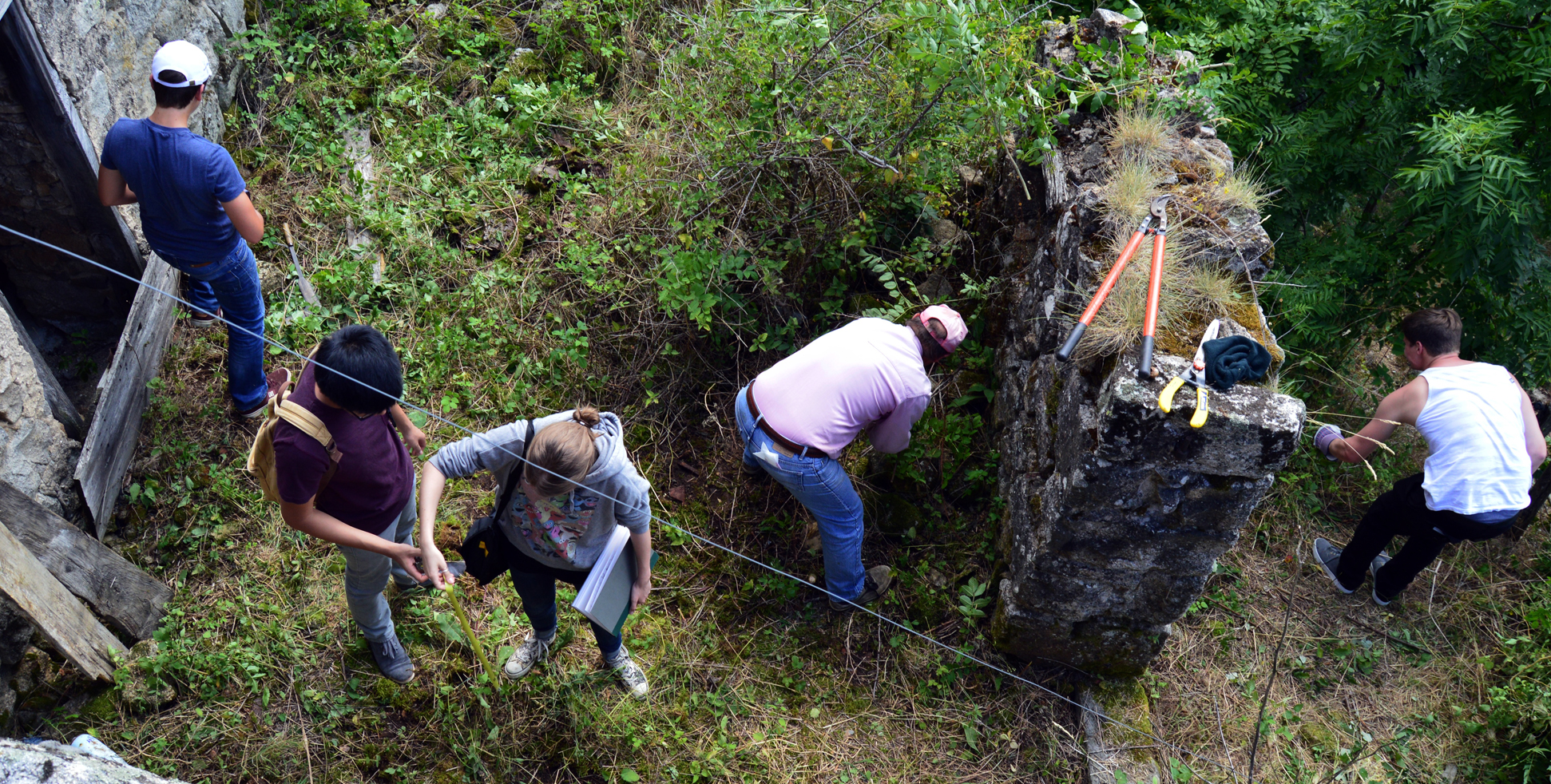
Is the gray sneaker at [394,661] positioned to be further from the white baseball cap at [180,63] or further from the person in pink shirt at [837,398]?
the white baseball cap at [180,63]

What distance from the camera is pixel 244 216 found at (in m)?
3.48

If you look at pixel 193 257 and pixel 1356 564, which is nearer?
pixel 193 257

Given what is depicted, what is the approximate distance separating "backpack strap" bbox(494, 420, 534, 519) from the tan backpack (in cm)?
53

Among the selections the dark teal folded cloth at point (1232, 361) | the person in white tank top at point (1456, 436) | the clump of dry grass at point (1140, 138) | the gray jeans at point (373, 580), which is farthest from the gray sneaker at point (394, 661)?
the person in white tank top at point (1456, 436)

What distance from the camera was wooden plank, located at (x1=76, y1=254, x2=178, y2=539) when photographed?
12.4 ft

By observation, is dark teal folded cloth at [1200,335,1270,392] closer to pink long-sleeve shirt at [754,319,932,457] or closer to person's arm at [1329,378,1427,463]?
pink long-sleeve shirt at [754,319,932,457]

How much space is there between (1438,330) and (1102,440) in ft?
6.46

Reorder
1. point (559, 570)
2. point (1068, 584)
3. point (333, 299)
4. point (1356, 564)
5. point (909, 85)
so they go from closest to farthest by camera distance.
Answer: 1. point (559, 570)
2. point (1068, 584)
3. point (909, 85)
4. point (1356, 564)
5. point (333, 299)

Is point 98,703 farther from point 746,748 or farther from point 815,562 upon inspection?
point 815,562

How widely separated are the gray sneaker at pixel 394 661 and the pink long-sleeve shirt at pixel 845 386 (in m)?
1.79

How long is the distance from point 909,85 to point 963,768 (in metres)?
3.08

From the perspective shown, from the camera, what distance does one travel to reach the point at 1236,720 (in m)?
3.80

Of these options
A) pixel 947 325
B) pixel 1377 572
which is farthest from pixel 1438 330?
pixel 947 325

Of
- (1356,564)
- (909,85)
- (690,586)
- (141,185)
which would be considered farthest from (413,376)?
(1356,564)
